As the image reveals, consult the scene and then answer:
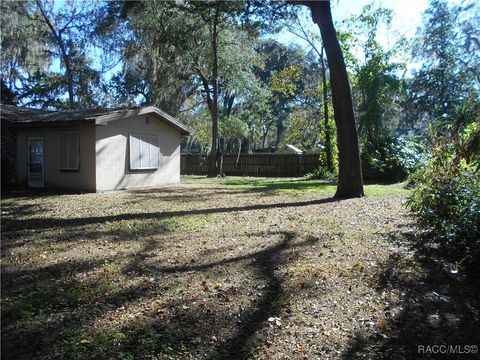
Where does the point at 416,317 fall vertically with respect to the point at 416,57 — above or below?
below

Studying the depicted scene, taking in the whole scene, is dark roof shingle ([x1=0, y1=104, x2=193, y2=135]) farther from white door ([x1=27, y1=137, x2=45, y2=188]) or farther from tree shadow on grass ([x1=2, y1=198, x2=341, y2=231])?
tree shadow on grass ([x1=2, y1=198, x2=341, y2=231])

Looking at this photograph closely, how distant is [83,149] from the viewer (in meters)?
13.6

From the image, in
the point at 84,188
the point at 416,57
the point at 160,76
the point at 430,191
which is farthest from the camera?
the point at 416,57

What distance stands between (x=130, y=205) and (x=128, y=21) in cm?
1716

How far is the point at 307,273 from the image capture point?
506 centimetres

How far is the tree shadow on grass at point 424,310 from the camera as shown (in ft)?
11.6

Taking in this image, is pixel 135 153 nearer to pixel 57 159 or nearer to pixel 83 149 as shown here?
pixel 83 149

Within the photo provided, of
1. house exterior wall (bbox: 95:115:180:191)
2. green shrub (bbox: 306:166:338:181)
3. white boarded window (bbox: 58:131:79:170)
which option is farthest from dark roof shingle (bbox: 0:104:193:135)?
green shrub (bbox: 306:166:338:181)

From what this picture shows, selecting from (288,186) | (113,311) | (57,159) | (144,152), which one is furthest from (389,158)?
(113,311)

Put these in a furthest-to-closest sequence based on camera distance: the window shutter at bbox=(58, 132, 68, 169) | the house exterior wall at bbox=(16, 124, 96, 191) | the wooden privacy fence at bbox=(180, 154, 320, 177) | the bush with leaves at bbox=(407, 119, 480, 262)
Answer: the wooden privacy fence at bbox=(180, 154, 320, 177), the window shutter at bbox=(58, 132, 68, 169), the house exterior wall at bbox=(16, 124, 96, 191), the bush with leaves at bbox=(407, 119, 480, 262)

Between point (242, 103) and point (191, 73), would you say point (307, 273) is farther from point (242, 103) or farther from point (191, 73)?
point (242, 103)

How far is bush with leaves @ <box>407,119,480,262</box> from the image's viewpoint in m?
5.34

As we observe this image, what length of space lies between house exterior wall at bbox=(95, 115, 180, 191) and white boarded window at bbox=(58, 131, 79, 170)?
37.7 inches

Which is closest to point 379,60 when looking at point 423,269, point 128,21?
point 128,21
